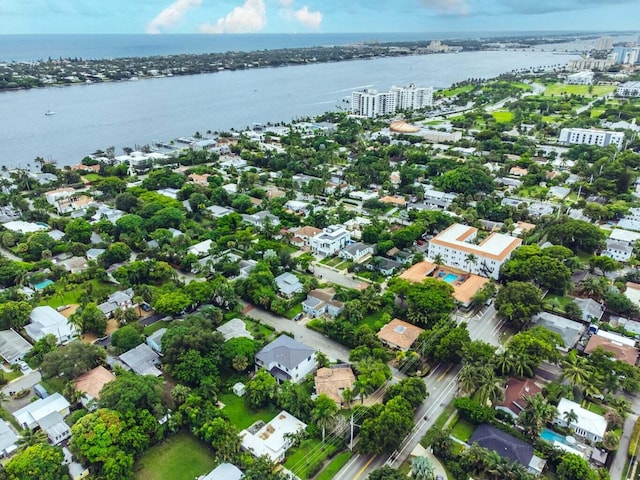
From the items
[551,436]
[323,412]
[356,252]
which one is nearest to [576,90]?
[356,252]

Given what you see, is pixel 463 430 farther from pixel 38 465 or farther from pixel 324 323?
pixel 38 465

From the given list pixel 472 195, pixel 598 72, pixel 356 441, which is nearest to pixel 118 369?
pixel 356 441

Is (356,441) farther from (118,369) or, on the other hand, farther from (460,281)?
(460,281)

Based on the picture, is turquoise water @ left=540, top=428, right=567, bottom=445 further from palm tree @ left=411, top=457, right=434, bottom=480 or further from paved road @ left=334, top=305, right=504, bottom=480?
palm tree @ left=411, top=457, right=434, bottom=480

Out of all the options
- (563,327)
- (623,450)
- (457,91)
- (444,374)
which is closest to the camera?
(623,450)

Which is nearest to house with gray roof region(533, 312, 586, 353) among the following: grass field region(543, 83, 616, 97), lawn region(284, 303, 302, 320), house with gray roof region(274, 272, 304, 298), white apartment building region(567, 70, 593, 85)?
lawn region(284, 303, 302, 320)

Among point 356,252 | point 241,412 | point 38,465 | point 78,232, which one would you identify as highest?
point 78,232

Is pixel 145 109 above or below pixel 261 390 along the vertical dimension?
above
